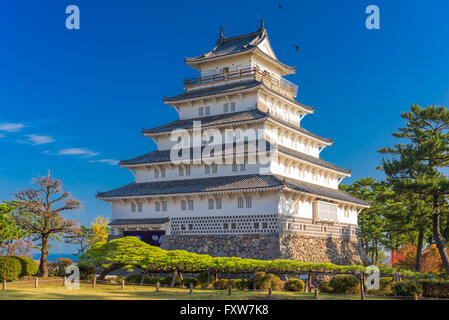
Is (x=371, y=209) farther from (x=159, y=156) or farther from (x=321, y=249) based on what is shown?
(x=159, y=156)

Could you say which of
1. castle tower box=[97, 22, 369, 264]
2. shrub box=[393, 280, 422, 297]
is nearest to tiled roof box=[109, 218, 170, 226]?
castle tower box=[97, 22, 369, 264]

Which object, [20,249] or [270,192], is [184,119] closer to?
[270,192]

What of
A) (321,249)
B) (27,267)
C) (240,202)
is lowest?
(27,267)

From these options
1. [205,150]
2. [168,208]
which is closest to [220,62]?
[205,150]

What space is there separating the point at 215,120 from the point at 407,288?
24.9 meters

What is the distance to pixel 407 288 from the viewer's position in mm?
28844

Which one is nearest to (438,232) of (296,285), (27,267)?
(296,285)

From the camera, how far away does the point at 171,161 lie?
46125 millimetres

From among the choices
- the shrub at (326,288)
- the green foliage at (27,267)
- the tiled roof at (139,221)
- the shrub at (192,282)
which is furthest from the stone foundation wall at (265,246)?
the green foliage at (27,267)

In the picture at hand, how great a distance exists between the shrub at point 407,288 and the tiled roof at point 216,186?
12163mm

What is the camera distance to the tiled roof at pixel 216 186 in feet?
130

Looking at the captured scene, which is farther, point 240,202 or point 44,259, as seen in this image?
point 240,202

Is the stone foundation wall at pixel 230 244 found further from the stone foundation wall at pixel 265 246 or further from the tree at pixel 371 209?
the tree at pixel 371 209
